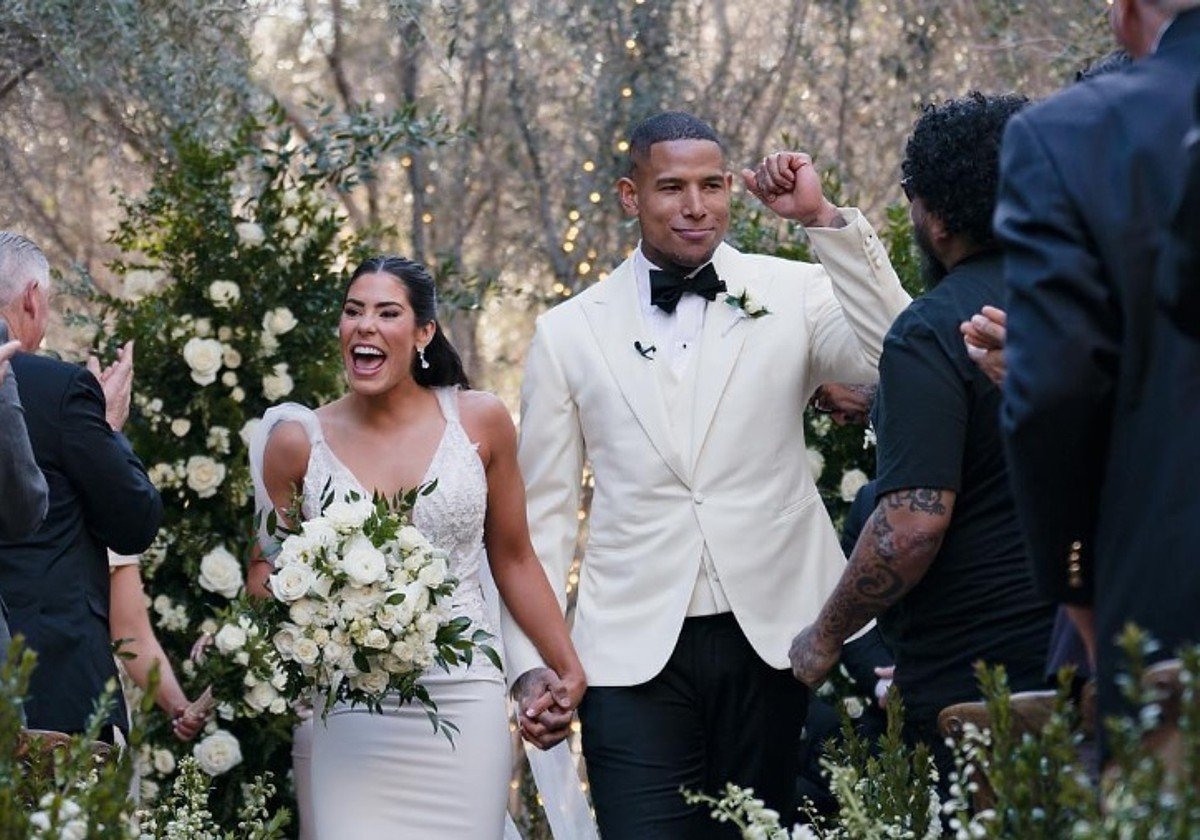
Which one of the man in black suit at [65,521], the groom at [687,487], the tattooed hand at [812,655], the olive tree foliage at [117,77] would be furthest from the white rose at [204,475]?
the tattooed hand at [812,655]

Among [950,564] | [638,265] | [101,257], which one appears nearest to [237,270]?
[638,265]

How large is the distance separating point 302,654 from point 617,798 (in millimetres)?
956

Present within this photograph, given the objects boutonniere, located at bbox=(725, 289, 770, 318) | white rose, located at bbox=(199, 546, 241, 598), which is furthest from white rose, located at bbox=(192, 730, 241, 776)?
boutonniere, located at bbox=(725, 289, 770, 318)

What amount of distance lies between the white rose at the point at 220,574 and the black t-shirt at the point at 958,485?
3553 mm

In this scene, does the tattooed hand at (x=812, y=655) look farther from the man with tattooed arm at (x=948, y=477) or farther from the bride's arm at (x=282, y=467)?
the bride's arm at (x=282, y=467)

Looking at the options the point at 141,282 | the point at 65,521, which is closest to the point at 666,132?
the point at 65,521

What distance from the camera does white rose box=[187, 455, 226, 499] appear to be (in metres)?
7.91

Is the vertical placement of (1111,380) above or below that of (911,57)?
below

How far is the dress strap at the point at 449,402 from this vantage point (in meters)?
6.49

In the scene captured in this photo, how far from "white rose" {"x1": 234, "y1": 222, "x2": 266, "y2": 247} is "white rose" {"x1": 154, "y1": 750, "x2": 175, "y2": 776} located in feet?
6.52

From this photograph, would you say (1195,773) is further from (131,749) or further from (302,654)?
(302,654)

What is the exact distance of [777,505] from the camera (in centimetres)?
585

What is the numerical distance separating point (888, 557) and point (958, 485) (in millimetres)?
229

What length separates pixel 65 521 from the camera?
5875 millimetres
